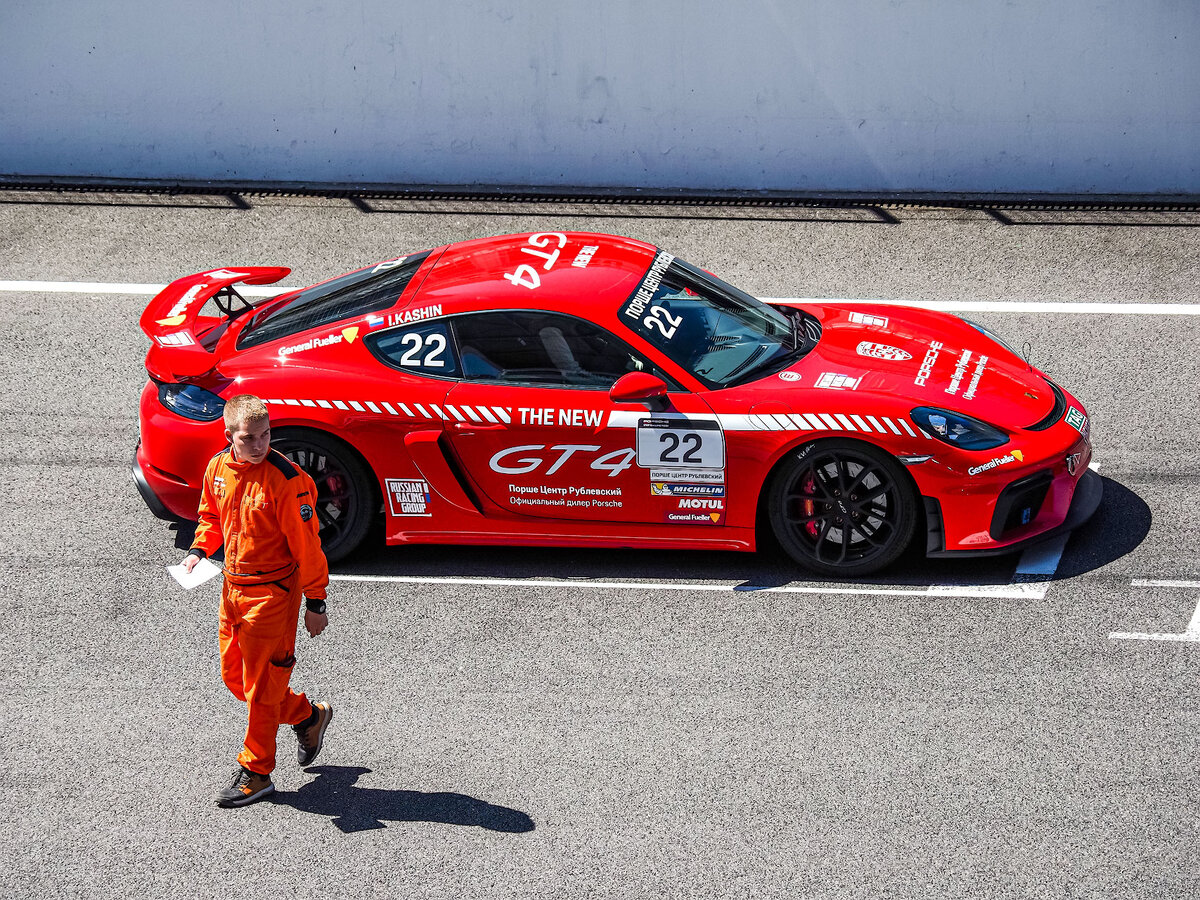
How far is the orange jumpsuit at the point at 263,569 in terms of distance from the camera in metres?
5.20

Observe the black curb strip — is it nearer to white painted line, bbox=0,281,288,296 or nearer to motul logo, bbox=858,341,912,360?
white painted line, bbox=0,281,288,296

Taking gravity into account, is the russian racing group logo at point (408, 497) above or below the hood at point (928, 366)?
below

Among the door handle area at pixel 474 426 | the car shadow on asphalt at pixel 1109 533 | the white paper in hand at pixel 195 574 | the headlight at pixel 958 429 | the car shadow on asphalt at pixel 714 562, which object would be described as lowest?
the white paper in hand at pixel 195 574

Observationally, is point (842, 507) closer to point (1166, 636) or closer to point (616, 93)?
point (1166, 636)

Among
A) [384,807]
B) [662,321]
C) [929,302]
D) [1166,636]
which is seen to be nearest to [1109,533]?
[1166,636]

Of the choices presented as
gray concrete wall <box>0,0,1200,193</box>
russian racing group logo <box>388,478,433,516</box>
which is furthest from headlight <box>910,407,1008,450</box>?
gray concrete wall <box>0,0,1200,193</box>

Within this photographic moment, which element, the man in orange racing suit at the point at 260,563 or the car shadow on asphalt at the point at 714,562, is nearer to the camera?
the man in orange racing suit at the point at 260,563

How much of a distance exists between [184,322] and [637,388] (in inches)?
98.4

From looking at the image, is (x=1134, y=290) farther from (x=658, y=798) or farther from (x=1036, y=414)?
(x=658, y=798)

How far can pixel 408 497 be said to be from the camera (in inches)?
269

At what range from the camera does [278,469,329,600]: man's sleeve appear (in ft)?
17.1

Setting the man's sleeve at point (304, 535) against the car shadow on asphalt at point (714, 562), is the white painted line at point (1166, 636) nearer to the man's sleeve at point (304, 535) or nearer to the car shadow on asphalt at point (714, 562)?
the car shadow on asphalt at point (714, 562)

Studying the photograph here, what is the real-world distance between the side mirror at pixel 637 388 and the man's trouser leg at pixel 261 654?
1.85 m

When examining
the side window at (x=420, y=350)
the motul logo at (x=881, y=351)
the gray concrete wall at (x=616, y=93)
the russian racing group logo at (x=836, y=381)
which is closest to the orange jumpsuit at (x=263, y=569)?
the side window at (x=420, y=350)
